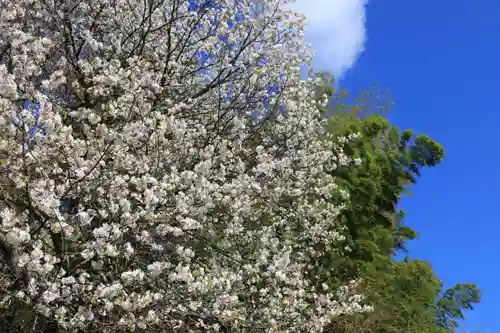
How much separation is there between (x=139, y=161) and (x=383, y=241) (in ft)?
46.0

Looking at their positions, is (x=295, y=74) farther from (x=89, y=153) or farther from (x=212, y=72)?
(x=89, y=153)

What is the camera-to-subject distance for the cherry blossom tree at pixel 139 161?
5.20 meters

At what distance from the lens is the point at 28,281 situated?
5.00 m

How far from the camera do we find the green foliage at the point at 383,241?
1631 cm

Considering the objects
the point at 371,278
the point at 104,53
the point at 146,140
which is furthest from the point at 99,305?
the point at 371,278

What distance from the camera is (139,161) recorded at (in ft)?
21.5

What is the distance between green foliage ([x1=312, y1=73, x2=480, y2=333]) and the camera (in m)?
16.3

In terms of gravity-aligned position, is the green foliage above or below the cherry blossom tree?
above

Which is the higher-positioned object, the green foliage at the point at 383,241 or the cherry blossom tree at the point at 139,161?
the green foliage at the point at 383,241

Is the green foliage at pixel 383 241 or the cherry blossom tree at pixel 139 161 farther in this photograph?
the green foliage at pixel 383 241

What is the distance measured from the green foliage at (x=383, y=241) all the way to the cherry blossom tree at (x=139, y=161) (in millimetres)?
5695

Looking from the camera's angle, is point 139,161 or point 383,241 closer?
point 139,161

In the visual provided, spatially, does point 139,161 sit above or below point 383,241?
below

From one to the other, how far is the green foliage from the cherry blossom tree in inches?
224
